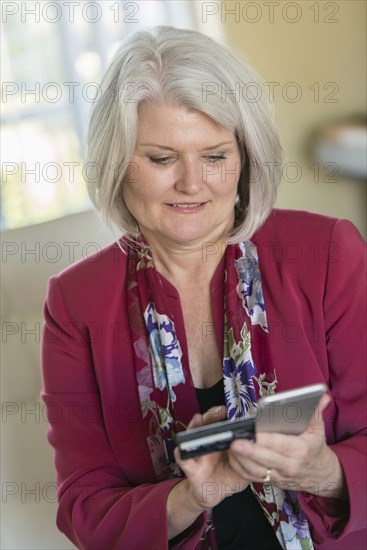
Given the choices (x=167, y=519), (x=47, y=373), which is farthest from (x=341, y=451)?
(x=47, y=373)

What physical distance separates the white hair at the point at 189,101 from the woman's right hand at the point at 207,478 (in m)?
0.39

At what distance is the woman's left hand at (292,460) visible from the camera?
1.22 metres

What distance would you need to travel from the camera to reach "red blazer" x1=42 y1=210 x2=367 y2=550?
1.47m

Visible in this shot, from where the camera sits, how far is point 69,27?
104 inches

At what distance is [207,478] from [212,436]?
174 millimetres

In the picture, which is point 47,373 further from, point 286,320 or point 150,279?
point 286,320

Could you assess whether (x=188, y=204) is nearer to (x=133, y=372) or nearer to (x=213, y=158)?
(x=213, y=158)

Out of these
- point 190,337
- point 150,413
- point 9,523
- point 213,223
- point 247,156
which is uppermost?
point 247,156

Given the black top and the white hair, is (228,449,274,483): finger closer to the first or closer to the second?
the black top

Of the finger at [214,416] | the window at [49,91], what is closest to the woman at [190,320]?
the finger at [214,416]

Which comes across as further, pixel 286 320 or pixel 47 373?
pixel 47 373

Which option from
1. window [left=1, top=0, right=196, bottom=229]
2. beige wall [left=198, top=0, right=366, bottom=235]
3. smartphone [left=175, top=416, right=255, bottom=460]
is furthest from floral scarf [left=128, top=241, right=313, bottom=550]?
beige wall [left=198, top=0, right=366, bottom=235]

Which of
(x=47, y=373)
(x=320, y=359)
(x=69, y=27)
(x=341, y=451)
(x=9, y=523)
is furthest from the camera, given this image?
(x=69, y=27)

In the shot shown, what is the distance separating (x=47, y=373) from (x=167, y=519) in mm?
371
